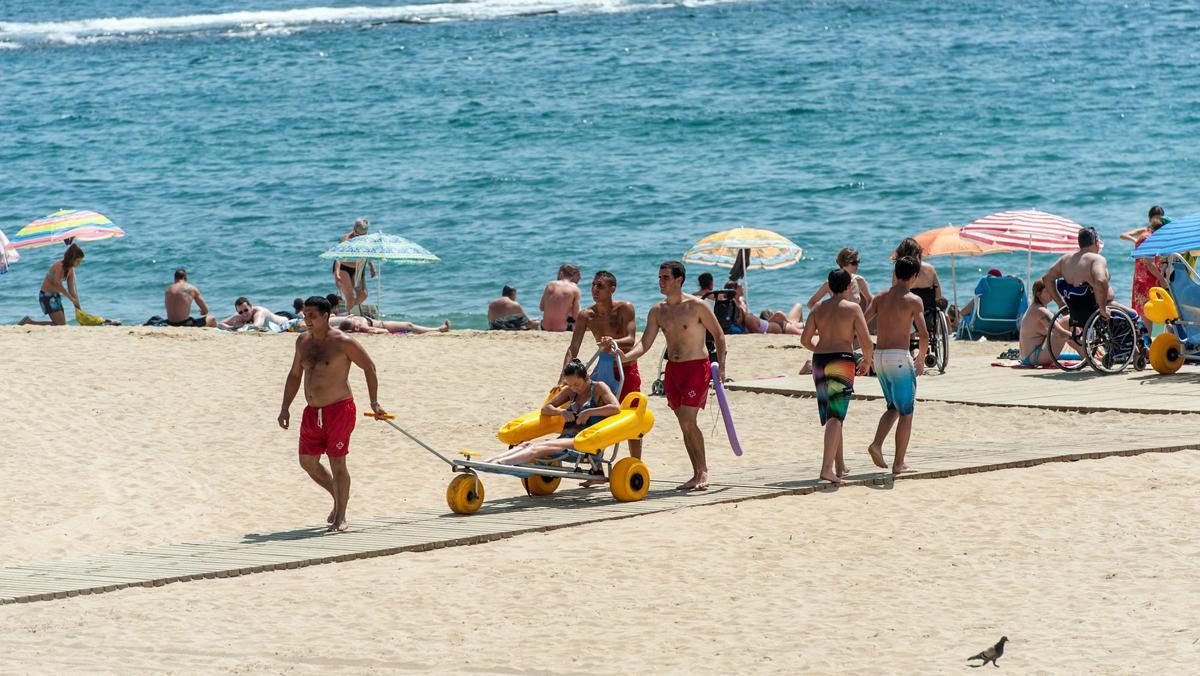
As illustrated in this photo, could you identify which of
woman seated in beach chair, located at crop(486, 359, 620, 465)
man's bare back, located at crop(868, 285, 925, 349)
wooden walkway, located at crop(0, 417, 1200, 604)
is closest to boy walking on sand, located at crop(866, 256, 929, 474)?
man's bare back, located at crop(868, 285, 925, 349)

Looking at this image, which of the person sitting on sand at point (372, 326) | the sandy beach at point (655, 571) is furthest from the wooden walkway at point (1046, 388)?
the person sitting on sand at point (372, 326)

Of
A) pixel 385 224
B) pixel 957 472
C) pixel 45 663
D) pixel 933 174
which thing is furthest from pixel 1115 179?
pixel 45 663

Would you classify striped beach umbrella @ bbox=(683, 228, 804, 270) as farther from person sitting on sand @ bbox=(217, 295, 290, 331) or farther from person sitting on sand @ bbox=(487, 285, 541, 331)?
person sitting on sand @ bbox=(217, 295, 290, 331)

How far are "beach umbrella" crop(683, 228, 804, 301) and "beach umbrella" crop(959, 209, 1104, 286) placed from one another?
99.6 inches

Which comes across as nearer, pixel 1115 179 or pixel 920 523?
pixel 920 523

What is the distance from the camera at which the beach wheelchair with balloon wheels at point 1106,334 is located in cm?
1270

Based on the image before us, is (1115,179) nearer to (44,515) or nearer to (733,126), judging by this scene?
(733,126)

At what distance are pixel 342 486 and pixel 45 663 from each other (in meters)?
2.48

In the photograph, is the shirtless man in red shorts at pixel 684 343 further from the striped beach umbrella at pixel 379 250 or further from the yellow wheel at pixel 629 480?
the striped beach umbrella at pixel 379 250

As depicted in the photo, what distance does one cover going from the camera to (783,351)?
15.6 m

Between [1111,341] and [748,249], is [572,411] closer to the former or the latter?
[1111,341]

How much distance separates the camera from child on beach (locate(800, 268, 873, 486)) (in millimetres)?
8703

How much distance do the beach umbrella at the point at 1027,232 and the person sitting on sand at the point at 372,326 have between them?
6.25 m

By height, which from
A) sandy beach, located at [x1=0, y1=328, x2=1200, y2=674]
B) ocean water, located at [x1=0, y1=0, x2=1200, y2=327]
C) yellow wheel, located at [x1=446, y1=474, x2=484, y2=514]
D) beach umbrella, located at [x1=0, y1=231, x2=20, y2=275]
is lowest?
sandy beach, located at [x1=0, y1=328, x2=1200, y2=674]
